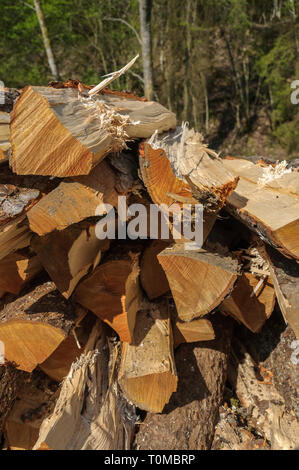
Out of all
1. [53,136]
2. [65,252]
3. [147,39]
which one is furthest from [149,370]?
[147,39]

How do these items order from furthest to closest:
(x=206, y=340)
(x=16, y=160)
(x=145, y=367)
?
(x=206, y=340) → (x=145, y=367) → (x=16, y=160)

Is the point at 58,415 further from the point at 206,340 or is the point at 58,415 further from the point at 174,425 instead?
the point at 206,340

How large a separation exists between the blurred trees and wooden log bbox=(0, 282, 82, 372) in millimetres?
7338

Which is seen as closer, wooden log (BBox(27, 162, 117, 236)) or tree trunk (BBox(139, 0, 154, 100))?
wooden log (BBox(27, 162, 117, 236))

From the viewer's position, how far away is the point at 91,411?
172cm

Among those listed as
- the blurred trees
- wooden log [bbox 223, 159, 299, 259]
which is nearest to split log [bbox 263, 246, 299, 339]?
wooden log [bbox 223, 159, 299, 259]

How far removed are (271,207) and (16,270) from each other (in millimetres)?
1571

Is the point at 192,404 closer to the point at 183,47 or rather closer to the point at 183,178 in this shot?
the point at 183,178

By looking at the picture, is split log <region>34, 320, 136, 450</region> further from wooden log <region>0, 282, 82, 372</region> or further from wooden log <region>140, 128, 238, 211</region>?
wooden log <region>140, 128, 238, 211</region>

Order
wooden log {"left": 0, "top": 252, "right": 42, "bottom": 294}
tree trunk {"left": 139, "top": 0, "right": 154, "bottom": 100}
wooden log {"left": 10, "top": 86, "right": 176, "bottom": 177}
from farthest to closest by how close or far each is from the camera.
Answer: tree trunk {"left": 139, "top": 0, "right": 154, "bottom": 100} → wooden log {"left": 0, "top": 252, "right": 42, "bottom": 294} → wooden log {"left": 10, "top": 86, "right": 176, "bottom": 177}

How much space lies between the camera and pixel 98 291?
6.38 feet

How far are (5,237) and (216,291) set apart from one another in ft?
3.75

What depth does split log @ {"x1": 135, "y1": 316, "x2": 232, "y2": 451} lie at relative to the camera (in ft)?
5.81
